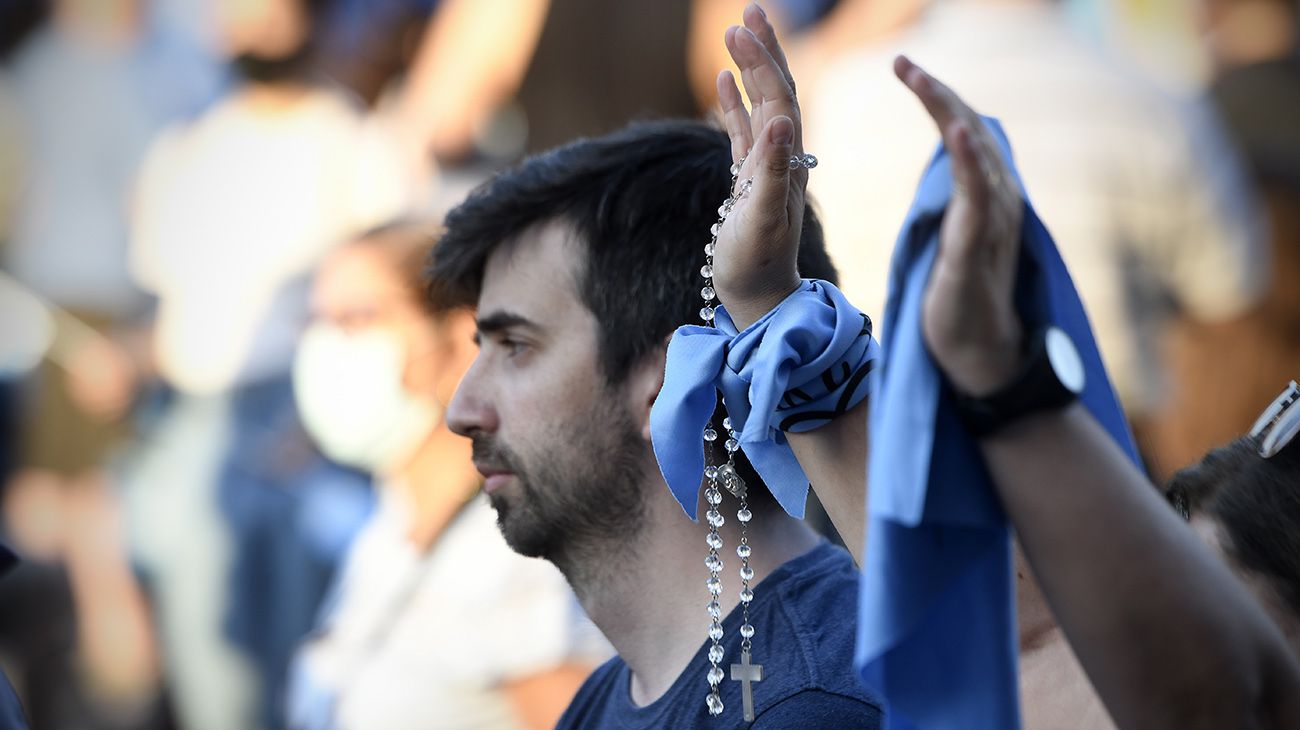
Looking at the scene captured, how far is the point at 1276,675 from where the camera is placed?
32.9 inches

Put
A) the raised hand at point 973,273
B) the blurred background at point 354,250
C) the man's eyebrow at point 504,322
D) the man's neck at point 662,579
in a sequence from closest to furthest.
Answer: the raised hand at point 973,273 < the man's neck at point 662,579 < the man's eyebrow at point 504,322 < the blurred background at point 354,250

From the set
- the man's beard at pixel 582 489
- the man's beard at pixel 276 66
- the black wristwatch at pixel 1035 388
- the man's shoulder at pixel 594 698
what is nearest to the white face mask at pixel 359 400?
the man's beard at pixel 276 66

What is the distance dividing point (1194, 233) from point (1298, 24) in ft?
1.90

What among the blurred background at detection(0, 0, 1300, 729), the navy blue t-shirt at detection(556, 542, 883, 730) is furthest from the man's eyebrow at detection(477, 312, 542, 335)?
the blurred background at detection(0, 0, 1300, 729)

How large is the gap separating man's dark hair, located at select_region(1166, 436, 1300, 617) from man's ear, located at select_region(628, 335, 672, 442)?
1.95 ft

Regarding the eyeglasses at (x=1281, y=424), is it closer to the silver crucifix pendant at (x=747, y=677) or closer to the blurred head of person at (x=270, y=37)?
the silver crucifix pendant at (x=747, y=677)

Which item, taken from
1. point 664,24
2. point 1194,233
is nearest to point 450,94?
point 664,24

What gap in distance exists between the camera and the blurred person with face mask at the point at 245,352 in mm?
3648

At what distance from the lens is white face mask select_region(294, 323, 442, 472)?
346 cm

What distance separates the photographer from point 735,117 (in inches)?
50.4

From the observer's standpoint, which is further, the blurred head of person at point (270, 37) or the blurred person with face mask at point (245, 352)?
the blurred head of person at point (270, 37)

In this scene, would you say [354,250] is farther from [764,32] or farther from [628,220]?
[764,32]

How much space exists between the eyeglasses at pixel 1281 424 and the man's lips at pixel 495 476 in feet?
2.66

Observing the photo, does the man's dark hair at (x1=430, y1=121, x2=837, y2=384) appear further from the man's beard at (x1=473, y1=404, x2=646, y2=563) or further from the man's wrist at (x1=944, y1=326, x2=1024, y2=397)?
the man's wrist at (x1=944, y1=326, x2=1024, y2=397)
